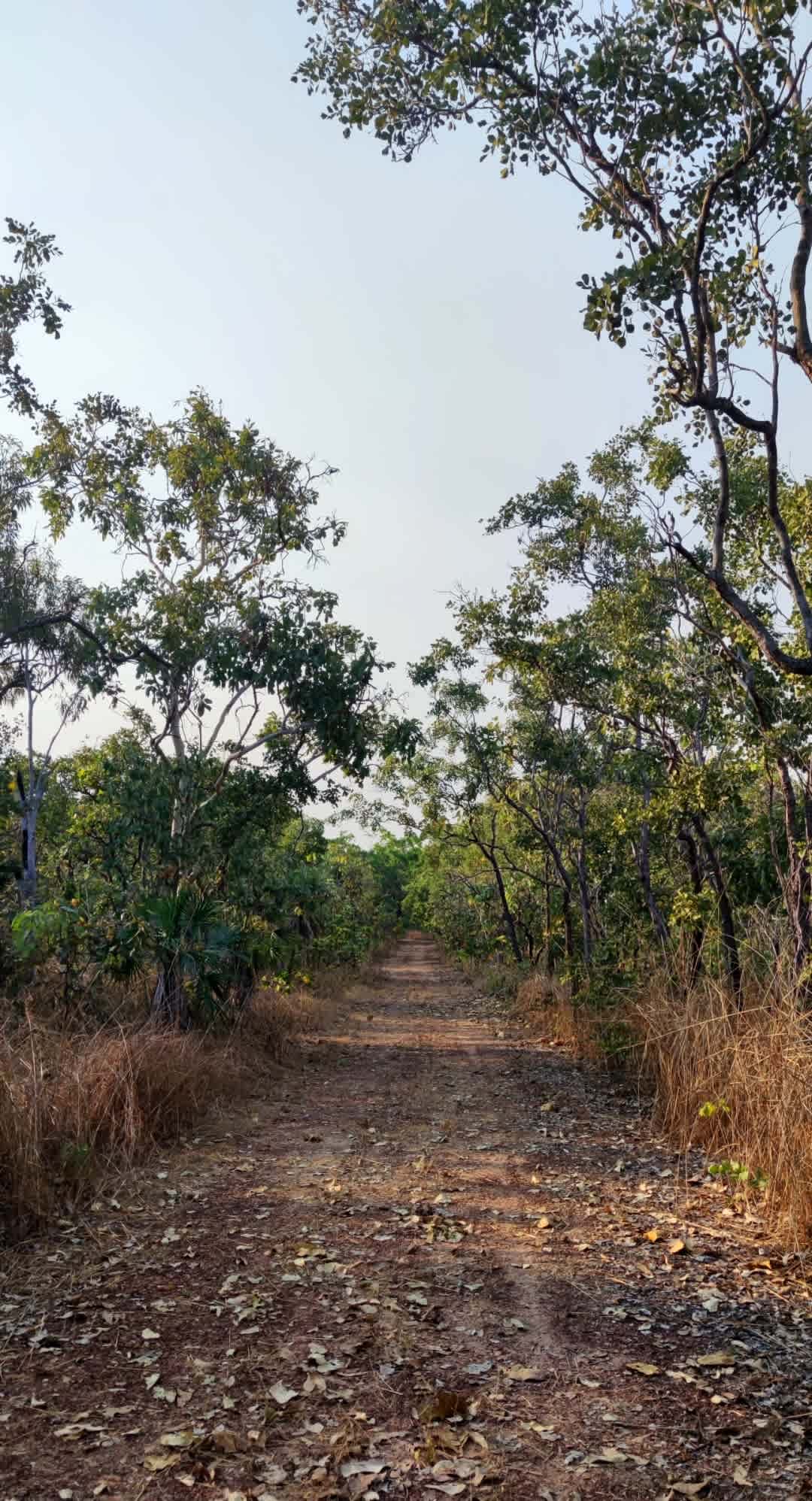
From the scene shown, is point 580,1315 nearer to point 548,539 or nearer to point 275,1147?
point 275,1147

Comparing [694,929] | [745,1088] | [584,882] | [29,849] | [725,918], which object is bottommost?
[745,1088]

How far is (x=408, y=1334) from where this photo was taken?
4.21 meters

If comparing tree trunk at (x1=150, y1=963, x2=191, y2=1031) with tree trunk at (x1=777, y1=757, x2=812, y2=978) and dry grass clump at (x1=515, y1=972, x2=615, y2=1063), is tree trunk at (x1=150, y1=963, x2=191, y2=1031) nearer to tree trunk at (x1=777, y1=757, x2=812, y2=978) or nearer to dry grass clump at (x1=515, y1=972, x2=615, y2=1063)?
dry grass clump at (x1=515, y1=972, x2=615, y2=1063)

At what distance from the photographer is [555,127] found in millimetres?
6113

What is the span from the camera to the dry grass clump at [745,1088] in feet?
17.7

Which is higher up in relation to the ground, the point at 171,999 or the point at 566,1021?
the point at 171,999

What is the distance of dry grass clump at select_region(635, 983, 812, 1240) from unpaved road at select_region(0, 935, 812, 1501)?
27cm

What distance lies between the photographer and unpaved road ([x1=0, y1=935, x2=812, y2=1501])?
3230 millimetres

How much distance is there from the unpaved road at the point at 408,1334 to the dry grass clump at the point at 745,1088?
0.88 feet

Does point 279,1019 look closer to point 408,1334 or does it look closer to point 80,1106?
point 80,1106

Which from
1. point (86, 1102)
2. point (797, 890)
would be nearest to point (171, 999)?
point (86, 1102)

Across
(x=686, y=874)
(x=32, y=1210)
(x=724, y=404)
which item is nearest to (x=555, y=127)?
(x=724, y=404)

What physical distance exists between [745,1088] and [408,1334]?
119 inches

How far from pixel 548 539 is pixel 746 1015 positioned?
29.3 feet
